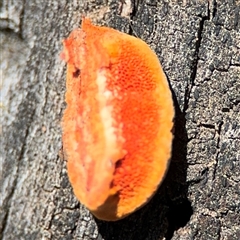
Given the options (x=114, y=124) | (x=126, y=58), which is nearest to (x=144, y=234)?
(x=114, y=124)

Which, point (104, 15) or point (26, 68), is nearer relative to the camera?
point (104, 15)

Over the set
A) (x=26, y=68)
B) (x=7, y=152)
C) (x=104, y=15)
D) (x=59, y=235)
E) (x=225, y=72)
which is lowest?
(x=59, y=235)

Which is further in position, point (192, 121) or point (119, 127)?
point (192, 121)

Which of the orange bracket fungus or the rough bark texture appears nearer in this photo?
the orange bracket fungus

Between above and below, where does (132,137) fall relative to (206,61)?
below

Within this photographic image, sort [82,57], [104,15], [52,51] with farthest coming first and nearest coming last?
[52,51]
[104,15]
[82,57]

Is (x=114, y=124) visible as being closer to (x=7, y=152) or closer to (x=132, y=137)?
(x=132, y=137)

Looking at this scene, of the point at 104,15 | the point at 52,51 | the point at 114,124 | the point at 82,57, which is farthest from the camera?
the point at 52,51

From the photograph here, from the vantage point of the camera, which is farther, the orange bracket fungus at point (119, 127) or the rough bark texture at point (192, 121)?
the rough bark texture at point (192, 121)
